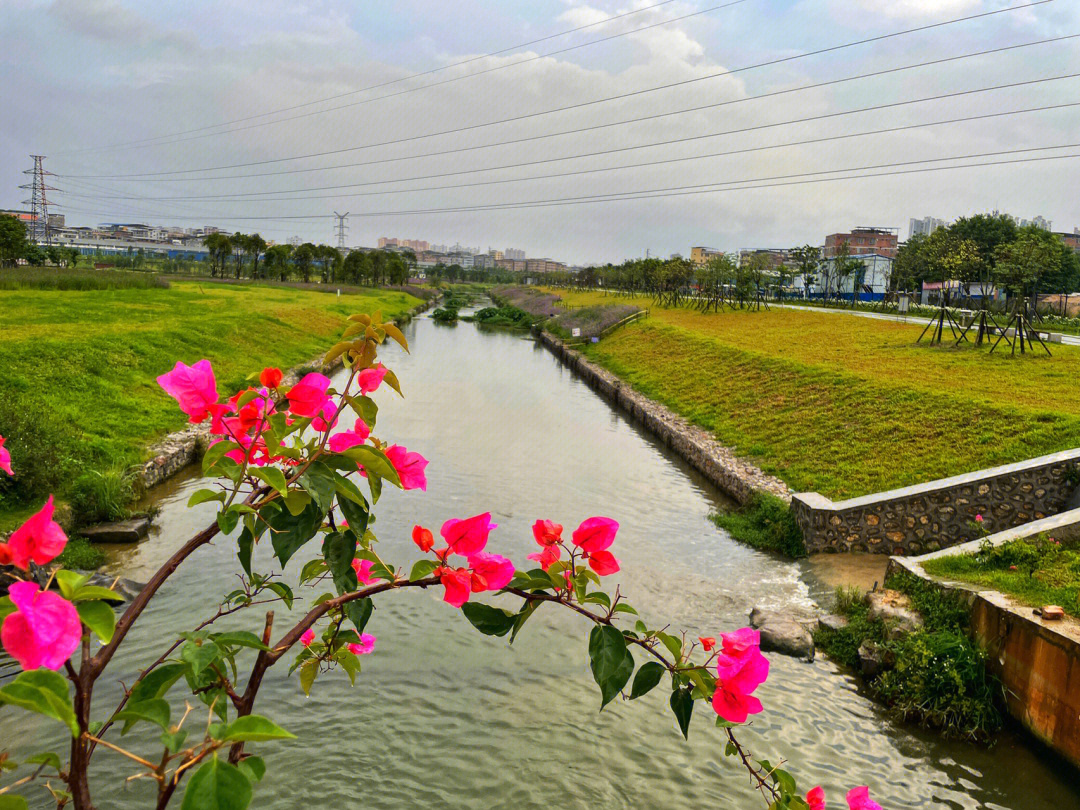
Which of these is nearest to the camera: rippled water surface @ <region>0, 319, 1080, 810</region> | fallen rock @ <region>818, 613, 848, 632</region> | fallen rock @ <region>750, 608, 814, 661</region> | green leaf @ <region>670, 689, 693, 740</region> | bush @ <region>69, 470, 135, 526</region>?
green leaf @ <region>670, 689, 693, 740</region>

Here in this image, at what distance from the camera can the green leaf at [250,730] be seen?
0.96 meters

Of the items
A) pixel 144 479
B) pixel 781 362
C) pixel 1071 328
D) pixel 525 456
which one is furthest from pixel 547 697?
pixel 1071 328

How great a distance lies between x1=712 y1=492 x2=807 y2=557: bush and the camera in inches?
413

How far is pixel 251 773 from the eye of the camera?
1.06 metres

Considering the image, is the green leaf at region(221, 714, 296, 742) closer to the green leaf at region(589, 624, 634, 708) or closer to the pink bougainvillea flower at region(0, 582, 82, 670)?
the pink bougainvillea flower at region(0, 582, 82, 670)

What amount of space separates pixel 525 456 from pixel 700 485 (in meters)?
3.54

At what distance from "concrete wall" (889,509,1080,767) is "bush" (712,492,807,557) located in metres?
3.31

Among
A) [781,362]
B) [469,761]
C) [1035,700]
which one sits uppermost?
[781,362]

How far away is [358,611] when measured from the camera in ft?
5.34

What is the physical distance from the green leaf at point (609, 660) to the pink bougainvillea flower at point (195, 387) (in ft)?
2.66

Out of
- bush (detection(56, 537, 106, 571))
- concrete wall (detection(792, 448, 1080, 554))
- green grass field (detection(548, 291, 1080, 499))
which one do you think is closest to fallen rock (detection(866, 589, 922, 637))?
concrete wall (detection(792, 448, 1080, 554))

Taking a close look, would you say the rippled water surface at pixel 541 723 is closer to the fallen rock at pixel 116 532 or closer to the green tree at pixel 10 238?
the fallen rock at pixel 116 532

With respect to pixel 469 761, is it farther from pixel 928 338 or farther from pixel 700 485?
pixel 928 338

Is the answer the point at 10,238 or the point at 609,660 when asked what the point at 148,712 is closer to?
the point at 609,660
